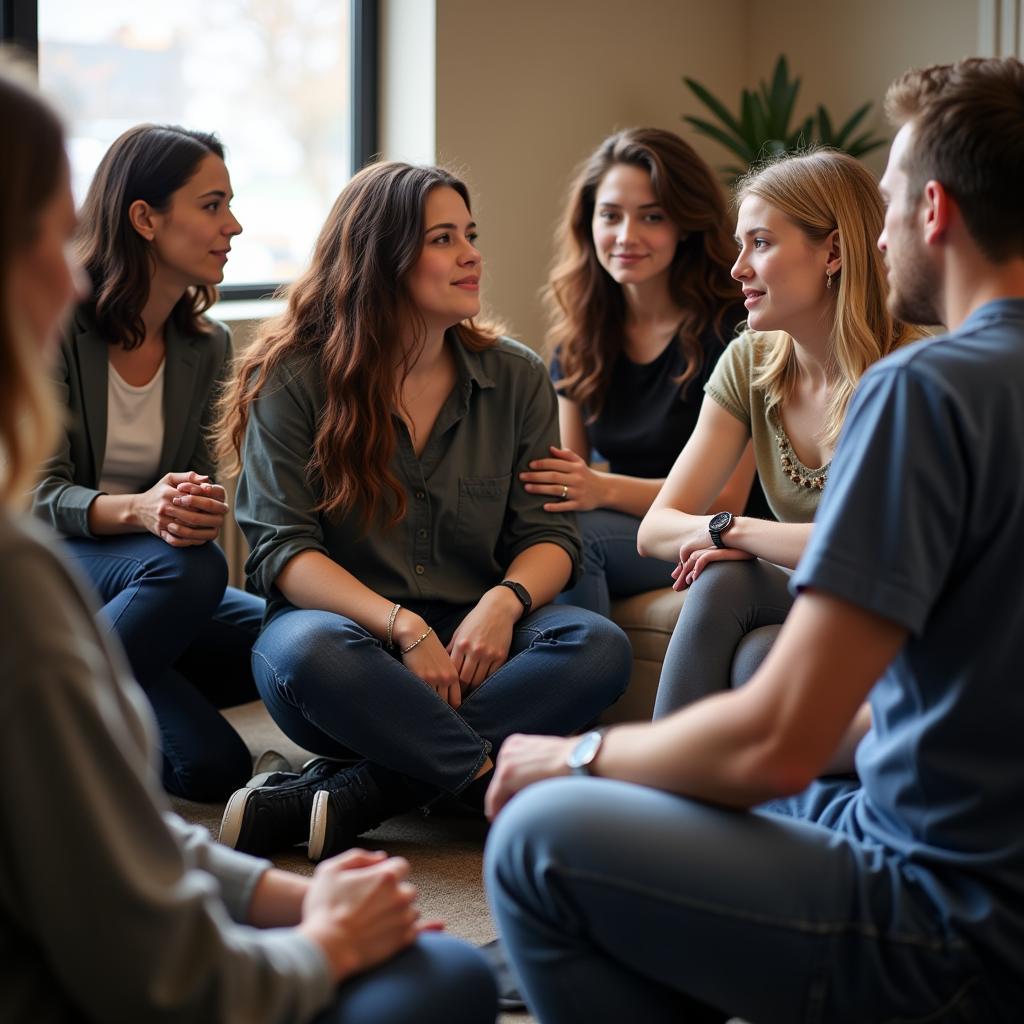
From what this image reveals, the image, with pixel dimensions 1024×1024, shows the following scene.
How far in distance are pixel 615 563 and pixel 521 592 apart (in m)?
0.44

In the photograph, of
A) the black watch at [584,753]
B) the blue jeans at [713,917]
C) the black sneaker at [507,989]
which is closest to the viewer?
the blue jeans at [713,917]

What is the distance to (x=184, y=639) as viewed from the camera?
259cm

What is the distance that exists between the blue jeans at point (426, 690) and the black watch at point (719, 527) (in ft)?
1.10

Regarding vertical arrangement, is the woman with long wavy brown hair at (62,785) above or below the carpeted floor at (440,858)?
above

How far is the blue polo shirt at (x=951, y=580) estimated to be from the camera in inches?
45.8

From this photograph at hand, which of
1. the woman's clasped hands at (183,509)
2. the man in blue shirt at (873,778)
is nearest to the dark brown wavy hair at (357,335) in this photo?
the woman's clasped hands at (183,509)

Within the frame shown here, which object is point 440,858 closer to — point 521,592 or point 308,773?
point 308,773

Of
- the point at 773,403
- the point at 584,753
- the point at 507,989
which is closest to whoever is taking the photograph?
the point at 584,753

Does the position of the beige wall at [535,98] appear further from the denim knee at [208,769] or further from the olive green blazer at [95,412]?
the denim knee at [208,769]

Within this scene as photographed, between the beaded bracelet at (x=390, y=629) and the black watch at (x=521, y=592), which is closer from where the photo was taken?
the beaded bracelet at (x=390, y=629)

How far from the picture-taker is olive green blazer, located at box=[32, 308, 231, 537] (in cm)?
262

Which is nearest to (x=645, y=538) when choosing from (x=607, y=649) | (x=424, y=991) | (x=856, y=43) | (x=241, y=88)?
(x=607, y=649)

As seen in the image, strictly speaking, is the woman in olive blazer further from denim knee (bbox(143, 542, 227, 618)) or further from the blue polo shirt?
the blue polo shirt

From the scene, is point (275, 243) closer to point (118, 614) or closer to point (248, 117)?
point (248, 117)
